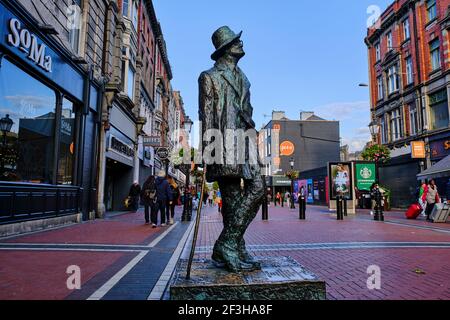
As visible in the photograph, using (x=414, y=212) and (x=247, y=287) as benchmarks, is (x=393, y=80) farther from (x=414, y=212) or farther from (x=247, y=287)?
(x=247, y=287)

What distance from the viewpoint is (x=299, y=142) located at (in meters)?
60.2

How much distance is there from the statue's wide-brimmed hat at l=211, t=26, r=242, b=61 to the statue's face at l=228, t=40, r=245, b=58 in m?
0.07

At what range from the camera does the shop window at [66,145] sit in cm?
1200

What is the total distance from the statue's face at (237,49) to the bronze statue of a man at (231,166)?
47 mm

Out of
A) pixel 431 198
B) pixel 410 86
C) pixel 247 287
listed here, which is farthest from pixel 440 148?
pixel 247 287

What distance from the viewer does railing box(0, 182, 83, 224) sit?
335 inches

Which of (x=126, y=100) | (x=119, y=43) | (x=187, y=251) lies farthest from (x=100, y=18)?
(x=187, y=251)

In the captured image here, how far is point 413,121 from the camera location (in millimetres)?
27359

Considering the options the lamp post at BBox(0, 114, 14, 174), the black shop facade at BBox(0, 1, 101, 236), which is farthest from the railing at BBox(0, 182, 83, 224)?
the lamp post at BBox(0, 114, 14, 174)

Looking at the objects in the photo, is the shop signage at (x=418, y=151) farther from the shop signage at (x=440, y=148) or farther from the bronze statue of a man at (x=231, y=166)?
the bronze statue of a man at (x=231, y=166)

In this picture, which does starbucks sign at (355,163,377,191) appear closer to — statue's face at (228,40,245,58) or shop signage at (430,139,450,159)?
shop signage at (430,139,450,159)

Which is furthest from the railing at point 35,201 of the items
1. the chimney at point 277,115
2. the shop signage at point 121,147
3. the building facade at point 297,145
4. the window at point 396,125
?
the chimney at point 277,115

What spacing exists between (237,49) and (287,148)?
5625 cm

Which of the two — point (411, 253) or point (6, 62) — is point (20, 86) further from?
point (411, 253)
